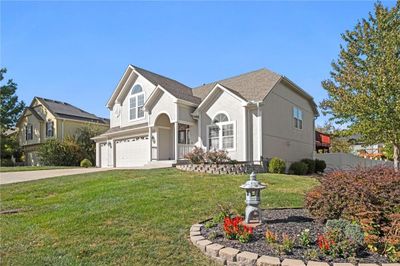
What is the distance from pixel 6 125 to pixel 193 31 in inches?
1366

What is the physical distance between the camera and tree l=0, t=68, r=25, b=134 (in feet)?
121

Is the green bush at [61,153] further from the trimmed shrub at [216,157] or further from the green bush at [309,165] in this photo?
the green bush at [309,165]

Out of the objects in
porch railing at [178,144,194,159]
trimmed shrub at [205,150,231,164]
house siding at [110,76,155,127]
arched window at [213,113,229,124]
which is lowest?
trimmed shrub at [205,150,231,164]

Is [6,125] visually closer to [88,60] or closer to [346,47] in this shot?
[88,60]

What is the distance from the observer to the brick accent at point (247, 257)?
4.79 metres

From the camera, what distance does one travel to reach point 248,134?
18.6 meters

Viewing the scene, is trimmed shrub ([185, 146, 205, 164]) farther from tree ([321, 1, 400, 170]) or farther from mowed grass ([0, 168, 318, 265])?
tree ([321, 1, 400, 170])

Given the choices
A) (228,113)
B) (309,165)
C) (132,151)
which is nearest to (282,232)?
(228,113)

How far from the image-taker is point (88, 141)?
32750 mm

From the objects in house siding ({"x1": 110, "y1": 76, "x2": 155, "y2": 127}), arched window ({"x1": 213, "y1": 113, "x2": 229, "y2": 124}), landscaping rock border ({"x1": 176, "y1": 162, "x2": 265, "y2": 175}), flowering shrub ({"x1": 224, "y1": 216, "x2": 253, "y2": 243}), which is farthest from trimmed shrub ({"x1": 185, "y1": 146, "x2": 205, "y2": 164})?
flowering shrub ({"x1": 224, "y1": 216, "x2": 253, "y2": 243})

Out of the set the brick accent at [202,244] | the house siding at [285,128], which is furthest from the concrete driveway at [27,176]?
the brick accent at [202,244]

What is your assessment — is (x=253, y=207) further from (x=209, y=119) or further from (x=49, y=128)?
(x=49, y=128)

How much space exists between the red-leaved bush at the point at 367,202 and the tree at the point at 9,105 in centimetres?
3904

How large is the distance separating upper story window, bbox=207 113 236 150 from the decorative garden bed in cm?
1227
